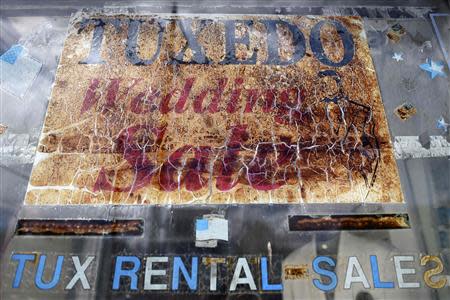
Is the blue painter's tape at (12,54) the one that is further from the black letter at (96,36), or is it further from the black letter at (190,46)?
the black letter at (190,46)

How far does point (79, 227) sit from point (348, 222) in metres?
3.01

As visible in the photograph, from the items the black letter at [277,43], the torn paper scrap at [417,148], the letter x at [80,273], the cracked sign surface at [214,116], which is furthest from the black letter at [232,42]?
the letter x at [80,273]

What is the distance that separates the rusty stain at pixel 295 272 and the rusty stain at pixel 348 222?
16.1 inches

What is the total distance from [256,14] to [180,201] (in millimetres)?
3120

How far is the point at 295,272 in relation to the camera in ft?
13.5

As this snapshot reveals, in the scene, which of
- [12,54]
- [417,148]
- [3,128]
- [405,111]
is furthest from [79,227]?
[405,111]

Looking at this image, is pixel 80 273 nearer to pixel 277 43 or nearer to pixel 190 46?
pixel 190 46

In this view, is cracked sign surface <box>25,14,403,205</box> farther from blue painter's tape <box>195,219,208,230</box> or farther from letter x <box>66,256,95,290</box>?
letter x <box>66,256,95,290</box>

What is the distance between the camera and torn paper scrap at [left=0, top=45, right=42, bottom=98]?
5.17 metres

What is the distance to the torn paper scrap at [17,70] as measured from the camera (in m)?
5.17

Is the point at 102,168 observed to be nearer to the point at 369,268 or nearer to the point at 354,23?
the point at 369,268

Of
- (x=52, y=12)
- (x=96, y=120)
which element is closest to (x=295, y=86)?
(x=96, y=120)

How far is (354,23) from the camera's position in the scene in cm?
577

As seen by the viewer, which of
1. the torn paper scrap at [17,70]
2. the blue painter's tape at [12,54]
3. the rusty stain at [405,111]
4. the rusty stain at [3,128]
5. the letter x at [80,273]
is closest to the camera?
the letter x at [80,273]
